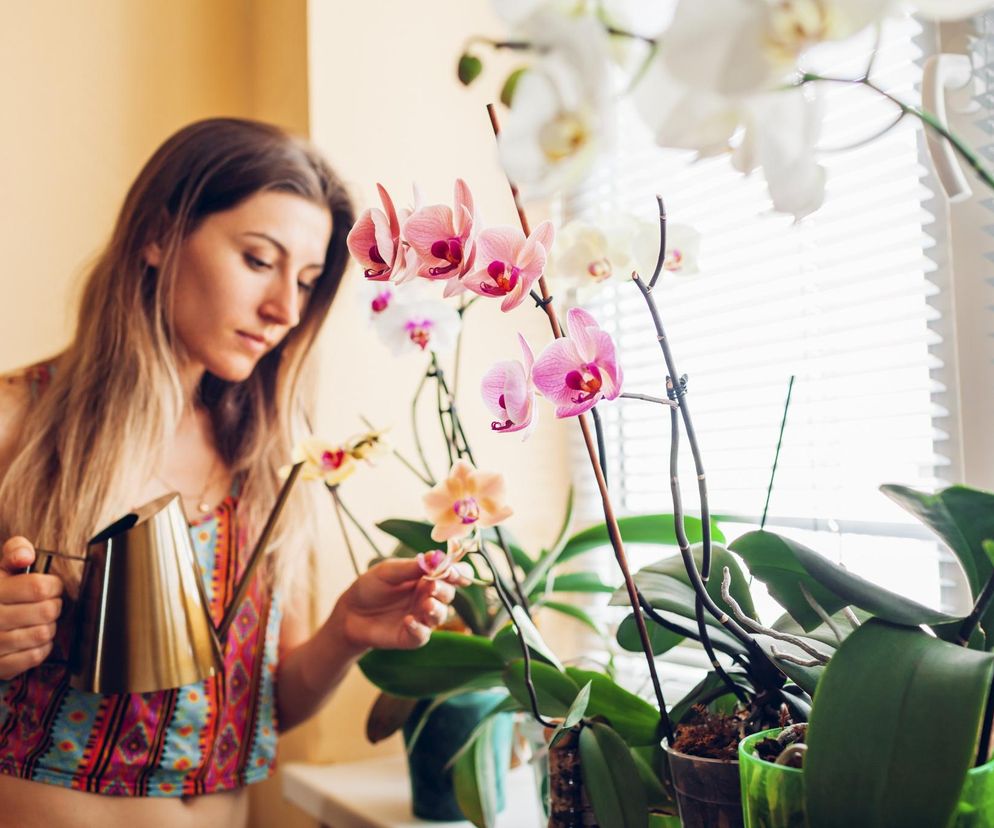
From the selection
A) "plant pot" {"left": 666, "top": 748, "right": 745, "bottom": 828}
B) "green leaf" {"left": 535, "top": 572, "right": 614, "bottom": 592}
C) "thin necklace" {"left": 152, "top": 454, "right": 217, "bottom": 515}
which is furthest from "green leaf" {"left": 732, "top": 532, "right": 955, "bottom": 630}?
"thin necklace" {"left": 152, "top": 454, "right": 217, "bottom": 515}

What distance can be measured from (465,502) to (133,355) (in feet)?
1.92

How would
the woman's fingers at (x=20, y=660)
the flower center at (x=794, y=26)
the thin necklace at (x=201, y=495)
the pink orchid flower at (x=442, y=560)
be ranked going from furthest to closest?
1. the thin necklace at (x=201, y=495)
2. the woman's fingers at (x=20, y=660)
3. the pink orchid flower at (x=442, y=560)
4. the flower center at (x=794, y=26)

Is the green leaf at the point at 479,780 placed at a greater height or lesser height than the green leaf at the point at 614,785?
lesser

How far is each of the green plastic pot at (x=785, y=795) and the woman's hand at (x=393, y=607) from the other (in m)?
0.37

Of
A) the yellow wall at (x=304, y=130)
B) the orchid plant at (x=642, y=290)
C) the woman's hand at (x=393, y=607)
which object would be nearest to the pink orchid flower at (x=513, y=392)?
the orchid plant at (x=642, y=290)

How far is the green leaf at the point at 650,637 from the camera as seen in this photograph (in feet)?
1.96

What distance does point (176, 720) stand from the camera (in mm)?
985

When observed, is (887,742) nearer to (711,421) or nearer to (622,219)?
(622,219)

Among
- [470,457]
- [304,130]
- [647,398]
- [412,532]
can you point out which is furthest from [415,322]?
[304,130]

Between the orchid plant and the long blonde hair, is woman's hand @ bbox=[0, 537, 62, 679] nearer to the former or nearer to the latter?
the long blonde hair

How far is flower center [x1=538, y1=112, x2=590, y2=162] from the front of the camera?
0.96 feet

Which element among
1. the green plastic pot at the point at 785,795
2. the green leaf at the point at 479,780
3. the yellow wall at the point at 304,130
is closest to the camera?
the green plastic pot at the point at 785,795

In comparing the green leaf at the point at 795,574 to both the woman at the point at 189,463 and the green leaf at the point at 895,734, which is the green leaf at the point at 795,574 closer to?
the green leaf at the point at 895,734

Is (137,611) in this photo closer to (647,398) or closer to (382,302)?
(382,302)
